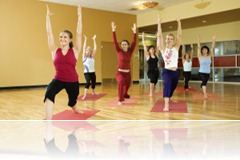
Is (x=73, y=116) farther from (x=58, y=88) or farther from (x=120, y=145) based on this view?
(x=120, y=145)

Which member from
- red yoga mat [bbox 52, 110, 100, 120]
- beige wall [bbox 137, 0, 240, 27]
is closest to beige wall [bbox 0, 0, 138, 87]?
beige wall [bbox 137, 0, 240, 27]

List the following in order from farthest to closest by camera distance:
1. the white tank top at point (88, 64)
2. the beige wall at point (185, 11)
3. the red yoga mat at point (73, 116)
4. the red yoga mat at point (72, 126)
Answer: the beige wall at point (185, 11)
the white tank top at point (88, 64)
the red yoga mat at point (73, 116)
the red yoga mat at point (72, 126)

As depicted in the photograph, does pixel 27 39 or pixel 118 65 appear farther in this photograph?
pixel 27 39

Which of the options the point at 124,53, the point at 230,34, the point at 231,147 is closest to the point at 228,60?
the point at 230,34

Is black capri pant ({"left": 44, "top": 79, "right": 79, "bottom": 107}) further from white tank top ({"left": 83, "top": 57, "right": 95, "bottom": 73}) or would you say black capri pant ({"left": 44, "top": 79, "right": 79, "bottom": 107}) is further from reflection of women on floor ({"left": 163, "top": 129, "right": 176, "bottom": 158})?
white tank top ({"left": 83, "top": 57, "right": 95, "bottom": 73})

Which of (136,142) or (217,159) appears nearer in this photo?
(217,159)

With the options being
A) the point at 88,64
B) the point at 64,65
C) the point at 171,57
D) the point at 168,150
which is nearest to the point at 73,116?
the point at 64,65

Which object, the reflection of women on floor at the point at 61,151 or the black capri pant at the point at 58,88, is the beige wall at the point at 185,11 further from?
the reflection of women on floor at the point at 61,151

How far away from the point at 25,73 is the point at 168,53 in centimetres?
661

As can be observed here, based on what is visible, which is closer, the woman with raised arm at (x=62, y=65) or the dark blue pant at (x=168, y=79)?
the woman with raised arm at (x=62, y=65)

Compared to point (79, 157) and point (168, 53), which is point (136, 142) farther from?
point (168, 53)

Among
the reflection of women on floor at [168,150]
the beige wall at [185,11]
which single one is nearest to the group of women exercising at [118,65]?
the reflection of women on floor at [168,150]

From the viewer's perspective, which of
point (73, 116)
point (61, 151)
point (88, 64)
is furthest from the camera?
point (88, 64)

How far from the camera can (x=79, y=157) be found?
1.24m
